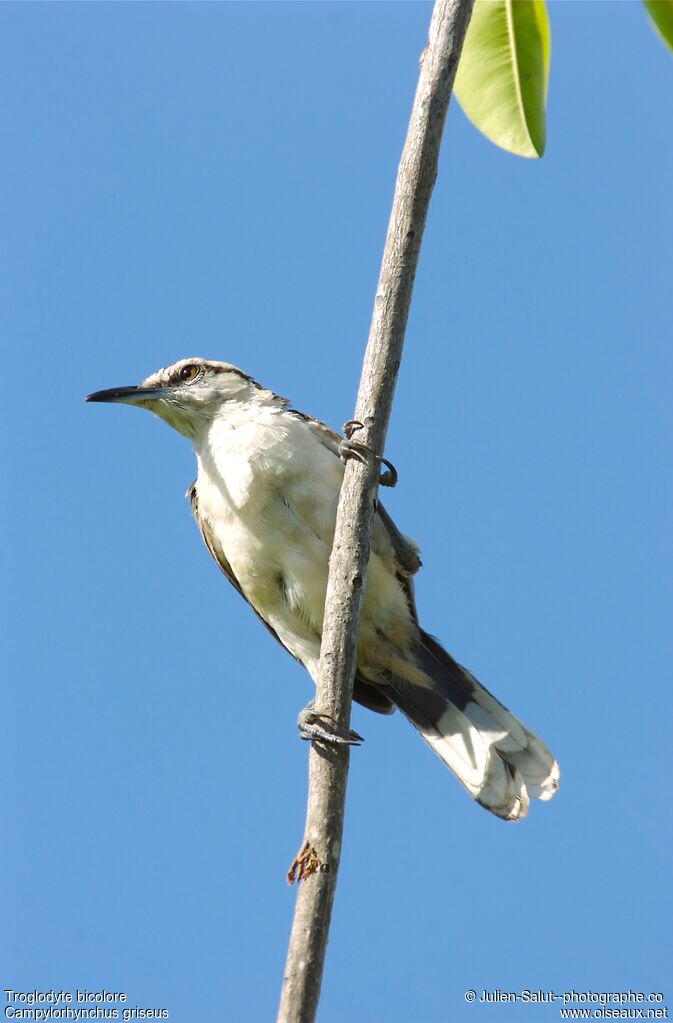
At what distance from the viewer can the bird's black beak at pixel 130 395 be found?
5.73 metres

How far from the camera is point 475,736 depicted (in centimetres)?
515

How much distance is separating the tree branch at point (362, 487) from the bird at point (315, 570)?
114 centimetres

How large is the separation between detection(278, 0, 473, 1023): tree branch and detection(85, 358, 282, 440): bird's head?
1.91 m

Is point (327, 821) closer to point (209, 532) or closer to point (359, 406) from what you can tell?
point (359, 406)

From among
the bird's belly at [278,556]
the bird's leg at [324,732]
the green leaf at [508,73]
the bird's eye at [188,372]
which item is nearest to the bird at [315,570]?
the bird's belly at [278,556]

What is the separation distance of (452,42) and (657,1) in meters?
0.80

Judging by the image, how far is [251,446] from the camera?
5.15 m

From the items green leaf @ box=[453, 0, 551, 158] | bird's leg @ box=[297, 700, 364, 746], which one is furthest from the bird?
green leaf @ box=[453, 0, 551, 158]

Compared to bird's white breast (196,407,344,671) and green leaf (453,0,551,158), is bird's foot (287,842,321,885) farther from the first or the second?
green leaf (453,0,551,158)

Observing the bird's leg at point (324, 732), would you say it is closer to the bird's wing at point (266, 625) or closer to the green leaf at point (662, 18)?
the bird's wing at point (266, 625)

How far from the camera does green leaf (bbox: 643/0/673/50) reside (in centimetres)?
380

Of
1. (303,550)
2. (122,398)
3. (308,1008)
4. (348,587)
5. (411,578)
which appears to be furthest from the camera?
(122,398)

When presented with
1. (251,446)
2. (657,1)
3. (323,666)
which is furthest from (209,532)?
(657,1)

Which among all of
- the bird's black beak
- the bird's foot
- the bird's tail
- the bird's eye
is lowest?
the bird's foot
